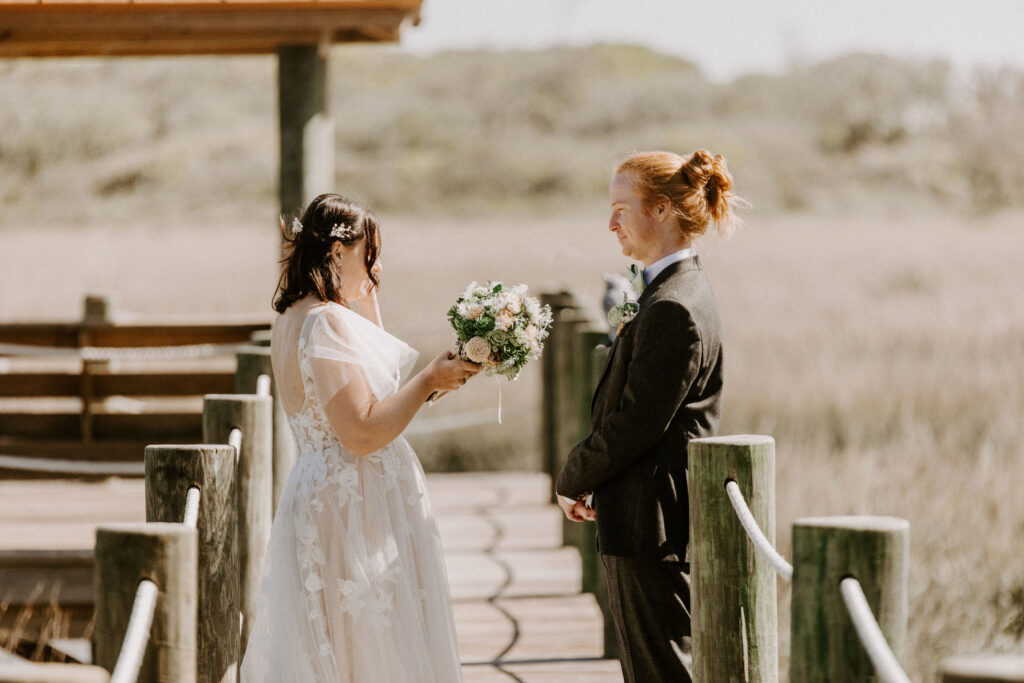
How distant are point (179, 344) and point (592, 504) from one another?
4851 mm

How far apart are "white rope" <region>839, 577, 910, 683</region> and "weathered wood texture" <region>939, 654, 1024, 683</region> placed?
0.18m

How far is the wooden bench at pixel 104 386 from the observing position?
24.0ft

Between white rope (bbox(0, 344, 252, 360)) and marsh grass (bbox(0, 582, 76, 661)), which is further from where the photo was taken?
white rope (bbox(0, 344, 252, 360))

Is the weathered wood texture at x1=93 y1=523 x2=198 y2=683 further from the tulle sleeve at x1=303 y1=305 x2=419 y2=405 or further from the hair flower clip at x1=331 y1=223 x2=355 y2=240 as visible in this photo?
the hair flower clip at x1=331 y1=223 x2=355 y2=240

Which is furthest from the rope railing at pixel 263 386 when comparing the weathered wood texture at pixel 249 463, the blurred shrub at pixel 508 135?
the blurred shrub at pixel 508 135

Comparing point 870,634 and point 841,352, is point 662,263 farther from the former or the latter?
point 841,352

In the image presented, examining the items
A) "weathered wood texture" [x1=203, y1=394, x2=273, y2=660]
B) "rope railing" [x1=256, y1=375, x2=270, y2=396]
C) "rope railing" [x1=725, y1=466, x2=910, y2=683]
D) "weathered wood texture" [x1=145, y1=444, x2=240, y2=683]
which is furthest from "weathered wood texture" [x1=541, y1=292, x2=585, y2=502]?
"rope railing" [x1=725, y1=466, x2=910, y2=683]

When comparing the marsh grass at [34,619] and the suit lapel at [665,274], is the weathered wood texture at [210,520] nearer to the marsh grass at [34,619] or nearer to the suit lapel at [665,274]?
the suit lapel at [665,274]

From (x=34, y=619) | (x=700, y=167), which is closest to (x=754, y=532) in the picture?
(x=700, y=167)

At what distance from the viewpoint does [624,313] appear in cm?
301

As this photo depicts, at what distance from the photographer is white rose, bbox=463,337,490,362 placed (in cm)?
303

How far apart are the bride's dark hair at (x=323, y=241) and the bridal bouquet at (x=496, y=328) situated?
0.97ft

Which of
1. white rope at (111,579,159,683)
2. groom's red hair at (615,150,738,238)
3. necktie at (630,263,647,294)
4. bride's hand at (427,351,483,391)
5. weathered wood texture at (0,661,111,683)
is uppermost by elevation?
groom's red hair at (615,150,738,238)

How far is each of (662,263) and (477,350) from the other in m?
0.51
